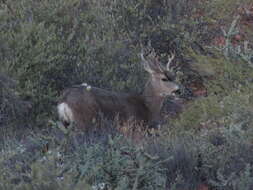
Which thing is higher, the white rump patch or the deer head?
the deer head

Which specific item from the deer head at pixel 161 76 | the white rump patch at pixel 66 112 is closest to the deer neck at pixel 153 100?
the deer head at pixel 161 76

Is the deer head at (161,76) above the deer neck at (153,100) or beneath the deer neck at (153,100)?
above

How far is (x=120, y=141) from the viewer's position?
6266mm

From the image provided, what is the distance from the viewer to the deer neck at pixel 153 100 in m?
9.31

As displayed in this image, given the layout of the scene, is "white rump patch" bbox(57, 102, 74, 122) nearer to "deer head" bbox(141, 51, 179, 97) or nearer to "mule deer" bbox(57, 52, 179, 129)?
"mule deer" bbox(57, 52, 179, 129)

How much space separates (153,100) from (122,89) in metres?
0.61

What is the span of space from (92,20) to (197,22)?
6.98 ft

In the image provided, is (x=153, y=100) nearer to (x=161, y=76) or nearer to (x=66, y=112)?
(x=161, y=76)

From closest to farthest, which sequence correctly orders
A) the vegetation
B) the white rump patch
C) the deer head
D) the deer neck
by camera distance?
the vegetation, the white rump patch, the deer head, the deer neck

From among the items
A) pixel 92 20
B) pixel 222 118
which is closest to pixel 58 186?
pixel 222 118

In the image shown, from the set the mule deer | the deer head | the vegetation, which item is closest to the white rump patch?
the mule deer

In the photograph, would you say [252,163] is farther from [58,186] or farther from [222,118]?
[58,186]

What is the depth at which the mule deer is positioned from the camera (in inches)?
323

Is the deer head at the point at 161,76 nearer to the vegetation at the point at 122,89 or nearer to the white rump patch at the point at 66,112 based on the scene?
the vegetation at the point at 122,89
